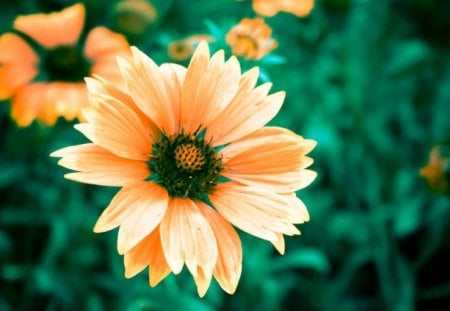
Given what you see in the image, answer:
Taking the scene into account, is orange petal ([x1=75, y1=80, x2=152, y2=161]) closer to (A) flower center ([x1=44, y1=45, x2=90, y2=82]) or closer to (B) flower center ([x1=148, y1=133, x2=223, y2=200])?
(B) flower center ([x1=148, y1=133, x2=223, y2=200])

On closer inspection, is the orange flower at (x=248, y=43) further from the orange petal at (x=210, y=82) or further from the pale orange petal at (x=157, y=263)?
the pale orange petal at (x=157, y=263)

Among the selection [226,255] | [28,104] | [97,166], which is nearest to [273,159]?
[226,255]

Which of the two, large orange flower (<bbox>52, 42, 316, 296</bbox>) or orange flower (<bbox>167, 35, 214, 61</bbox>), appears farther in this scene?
orange flower (<bbox>167, 35, 214, 61</bbox>)

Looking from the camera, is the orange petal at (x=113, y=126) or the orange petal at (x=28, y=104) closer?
the orange petal at (x=113, y=126)

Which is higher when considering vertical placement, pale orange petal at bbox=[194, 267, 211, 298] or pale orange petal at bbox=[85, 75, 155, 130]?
pale orange petal at bbox=[85, 75, 155, 130]

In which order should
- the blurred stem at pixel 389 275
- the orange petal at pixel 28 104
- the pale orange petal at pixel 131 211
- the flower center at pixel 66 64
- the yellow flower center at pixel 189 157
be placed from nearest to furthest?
the pale orange petal at pixel 131 211, the yellow flower center at pixel 189 157, the orange petal at pixel 28 104, the flower center at pixel 66 64, the blurred stem at pixel 389 275

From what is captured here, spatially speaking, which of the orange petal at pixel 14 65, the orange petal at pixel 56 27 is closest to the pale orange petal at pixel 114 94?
the orange petal at pixel 14 65

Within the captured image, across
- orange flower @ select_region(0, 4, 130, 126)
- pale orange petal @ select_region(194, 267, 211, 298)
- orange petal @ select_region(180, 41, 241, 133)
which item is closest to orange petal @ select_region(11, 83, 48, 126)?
orange flower @ select_region(0, 4, 130, 126)

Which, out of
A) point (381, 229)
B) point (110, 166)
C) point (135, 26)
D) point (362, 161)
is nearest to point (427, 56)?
point (362, 161)
